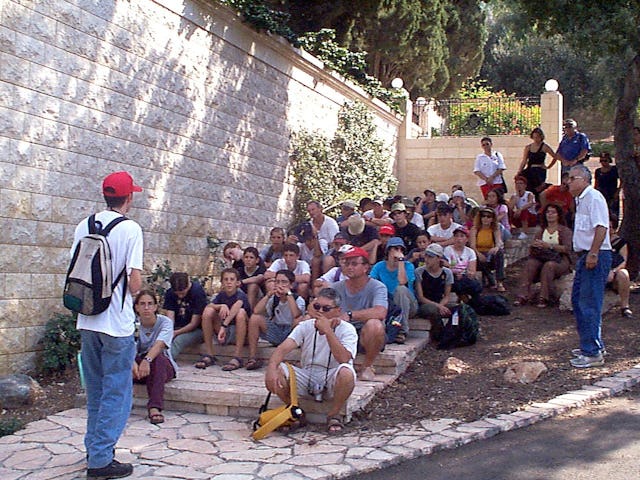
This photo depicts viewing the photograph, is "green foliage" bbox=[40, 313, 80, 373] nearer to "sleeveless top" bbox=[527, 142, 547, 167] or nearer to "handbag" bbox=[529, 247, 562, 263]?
"handbag" bbox=[529, 247, 562, 263]

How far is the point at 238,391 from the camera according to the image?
6879 mm

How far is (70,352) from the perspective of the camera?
7902 mm

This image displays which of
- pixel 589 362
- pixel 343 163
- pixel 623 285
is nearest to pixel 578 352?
pixel 589 362

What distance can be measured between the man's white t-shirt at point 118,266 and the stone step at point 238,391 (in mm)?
1882

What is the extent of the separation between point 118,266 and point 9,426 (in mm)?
2312

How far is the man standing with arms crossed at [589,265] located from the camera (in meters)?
7.44

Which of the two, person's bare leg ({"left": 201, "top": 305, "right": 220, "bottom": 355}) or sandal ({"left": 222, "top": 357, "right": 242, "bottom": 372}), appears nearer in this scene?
sandal ({"left": 222, "top": 357, "right": 242, "bottom": 372})

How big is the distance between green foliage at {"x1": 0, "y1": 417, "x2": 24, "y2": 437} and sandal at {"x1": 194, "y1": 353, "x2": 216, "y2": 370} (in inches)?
77.0

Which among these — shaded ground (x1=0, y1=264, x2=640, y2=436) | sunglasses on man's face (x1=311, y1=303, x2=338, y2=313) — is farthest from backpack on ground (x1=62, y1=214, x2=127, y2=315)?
shaded ground (x1=0, y1=264, x2=640, y2=436)

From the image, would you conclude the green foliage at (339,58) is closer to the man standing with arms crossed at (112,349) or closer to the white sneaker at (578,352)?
the white sneaker at (578,352)

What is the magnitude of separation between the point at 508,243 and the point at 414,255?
327 cm

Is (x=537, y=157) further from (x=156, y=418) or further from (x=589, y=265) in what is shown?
(x=156, y=418)

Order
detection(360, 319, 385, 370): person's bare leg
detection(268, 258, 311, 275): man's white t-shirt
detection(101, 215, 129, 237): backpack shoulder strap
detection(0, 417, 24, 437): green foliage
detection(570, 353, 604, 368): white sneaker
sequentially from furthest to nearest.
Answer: detection(268, 258, 311, 275): man's white t-shirt < detection(570, 353, 604, 368): white sneaker < detection(360, 319, 385, 370): person's bare leg < detection(0, 417, 24, 437): green foliage < detection(101, 215, 129, 237): backpack shoulder strap

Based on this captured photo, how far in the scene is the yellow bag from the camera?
240 inches
